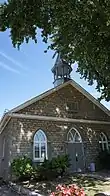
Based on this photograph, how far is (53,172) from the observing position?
17.9 m

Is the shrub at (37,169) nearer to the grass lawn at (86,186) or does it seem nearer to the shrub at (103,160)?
the grass lawn at (86,186)

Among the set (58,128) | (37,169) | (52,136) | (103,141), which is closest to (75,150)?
(58,128)

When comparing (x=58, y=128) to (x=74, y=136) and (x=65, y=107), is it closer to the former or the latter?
(x=74, y=136)

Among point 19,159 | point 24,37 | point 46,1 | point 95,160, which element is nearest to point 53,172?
point 19,159

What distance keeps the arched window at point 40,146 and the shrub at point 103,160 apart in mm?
4871

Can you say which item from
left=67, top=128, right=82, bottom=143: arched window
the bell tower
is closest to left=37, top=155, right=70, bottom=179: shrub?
left=67, top=128, right=82, bottom=143: arched window

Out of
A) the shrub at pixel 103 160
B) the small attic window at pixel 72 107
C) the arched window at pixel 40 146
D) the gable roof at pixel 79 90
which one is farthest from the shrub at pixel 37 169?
the small attic window at pixel 72 107

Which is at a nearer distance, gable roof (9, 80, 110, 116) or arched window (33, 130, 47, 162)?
arched window (33, 130, 47, 162)

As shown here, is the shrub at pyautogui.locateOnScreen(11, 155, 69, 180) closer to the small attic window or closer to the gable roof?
the gable roof

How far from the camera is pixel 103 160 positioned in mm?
21750

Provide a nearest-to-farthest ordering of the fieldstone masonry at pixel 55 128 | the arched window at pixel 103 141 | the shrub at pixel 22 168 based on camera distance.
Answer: the shrub at pixel 22 168 → the fieldstone masonry at pixel 55 128 → the arched window at pixel 103 141

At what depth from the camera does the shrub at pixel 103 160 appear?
2170 centimetres

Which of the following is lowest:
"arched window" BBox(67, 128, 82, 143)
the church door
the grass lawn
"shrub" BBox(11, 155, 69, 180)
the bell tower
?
the grass lawn

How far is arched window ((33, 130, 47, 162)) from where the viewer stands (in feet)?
65.0
